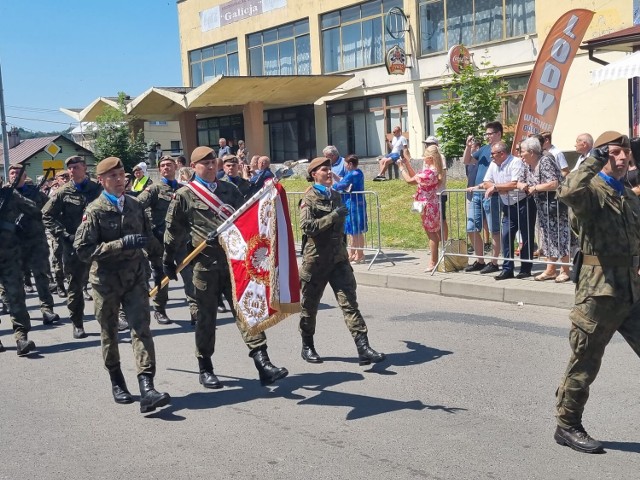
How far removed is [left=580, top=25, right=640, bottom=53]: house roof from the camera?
51.8ft

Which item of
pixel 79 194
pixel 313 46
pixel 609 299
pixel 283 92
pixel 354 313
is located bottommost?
pixel 354 313

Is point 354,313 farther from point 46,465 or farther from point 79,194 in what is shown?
point 79,194

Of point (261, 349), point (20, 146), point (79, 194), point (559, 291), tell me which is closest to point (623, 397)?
point (261, 349)

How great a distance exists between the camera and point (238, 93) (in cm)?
3077

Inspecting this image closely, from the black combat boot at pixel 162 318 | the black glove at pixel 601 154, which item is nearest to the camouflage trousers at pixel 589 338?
the black glove at pixel 601 154

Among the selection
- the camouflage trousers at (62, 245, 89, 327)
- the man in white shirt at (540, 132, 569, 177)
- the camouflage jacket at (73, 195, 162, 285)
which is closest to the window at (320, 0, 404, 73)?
the man in white shirt at (540, 132, 569, 177)

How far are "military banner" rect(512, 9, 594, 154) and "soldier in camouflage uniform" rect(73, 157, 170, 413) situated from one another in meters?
7.95

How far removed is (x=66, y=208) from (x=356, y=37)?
23.2 meters

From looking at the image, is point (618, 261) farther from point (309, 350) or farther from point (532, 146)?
point (532, 146)

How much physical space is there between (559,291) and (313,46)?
25.1 meters

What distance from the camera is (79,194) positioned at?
31.2ft

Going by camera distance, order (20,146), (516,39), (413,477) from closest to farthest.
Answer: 1. (413,477)
2. (516,39)
3. (20,146)

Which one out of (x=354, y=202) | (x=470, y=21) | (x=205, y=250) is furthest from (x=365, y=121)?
(x=205, y=250)

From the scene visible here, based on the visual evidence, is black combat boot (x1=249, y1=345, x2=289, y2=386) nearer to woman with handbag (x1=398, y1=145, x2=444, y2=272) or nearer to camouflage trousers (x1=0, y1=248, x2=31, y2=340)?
camouflage trousers (x1=0, y1=248, x2=31, y2=340)
